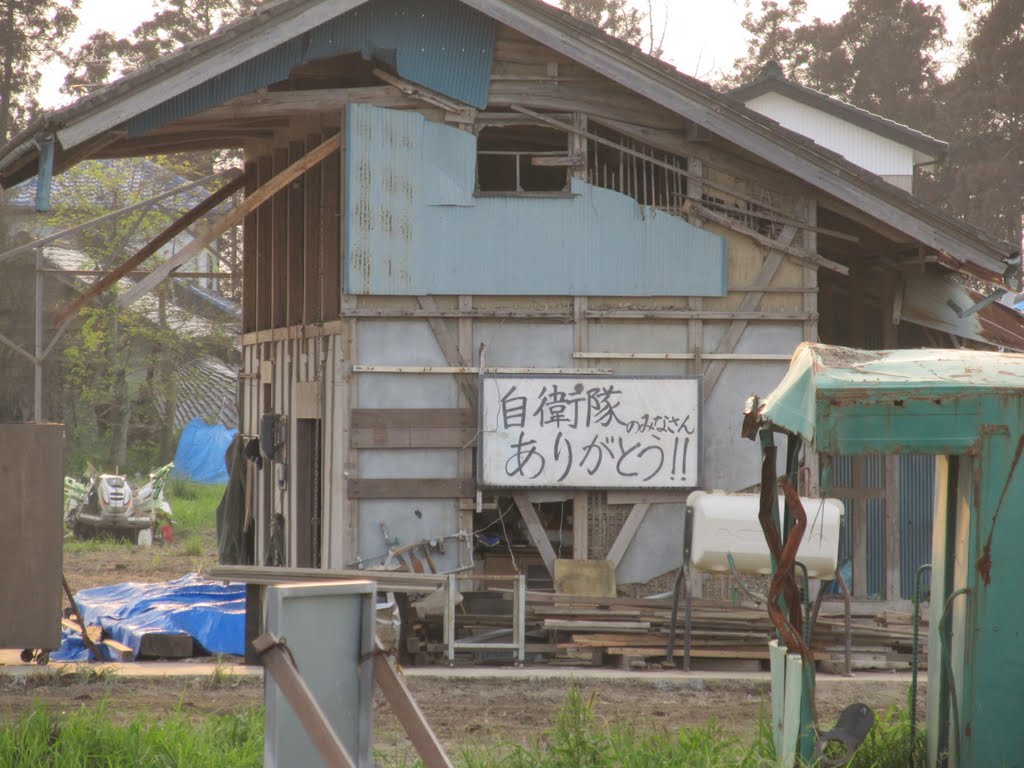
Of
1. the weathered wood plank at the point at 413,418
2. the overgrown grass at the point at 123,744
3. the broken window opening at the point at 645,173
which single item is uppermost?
the broken window opening at the point at 645,173

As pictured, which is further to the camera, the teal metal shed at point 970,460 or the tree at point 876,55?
the tree at point 876,55

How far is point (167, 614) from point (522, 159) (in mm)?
6650

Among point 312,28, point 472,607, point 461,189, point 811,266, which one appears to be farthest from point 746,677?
point 312,28

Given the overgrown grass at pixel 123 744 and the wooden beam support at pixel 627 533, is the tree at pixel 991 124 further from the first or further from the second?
the overgrown grass at pixel 123 744

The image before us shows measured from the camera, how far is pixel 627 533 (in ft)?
46.9

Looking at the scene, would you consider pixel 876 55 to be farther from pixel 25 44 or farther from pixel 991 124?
pixel 25 44

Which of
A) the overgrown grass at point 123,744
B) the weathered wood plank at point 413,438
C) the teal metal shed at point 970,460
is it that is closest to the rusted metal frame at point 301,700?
the teal metal shed at point 970,460

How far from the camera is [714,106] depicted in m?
14.0

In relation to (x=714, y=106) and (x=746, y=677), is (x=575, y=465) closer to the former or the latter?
(x=746, y=677)

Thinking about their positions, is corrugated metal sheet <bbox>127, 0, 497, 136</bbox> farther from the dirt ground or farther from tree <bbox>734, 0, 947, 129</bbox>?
tree <bbox>734, 0, 947, 129</bbox>

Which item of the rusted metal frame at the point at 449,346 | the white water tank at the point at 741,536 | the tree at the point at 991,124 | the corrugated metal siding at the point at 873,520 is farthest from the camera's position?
the tree at the point at 991,124

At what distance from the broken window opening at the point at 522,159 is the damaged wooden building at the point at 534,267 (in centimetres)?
24

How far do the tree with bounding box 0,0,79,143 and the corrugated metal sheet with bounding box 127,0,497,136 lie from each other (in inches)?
1260

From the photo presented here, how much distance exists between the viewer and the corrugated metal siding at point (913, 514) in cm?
1730
